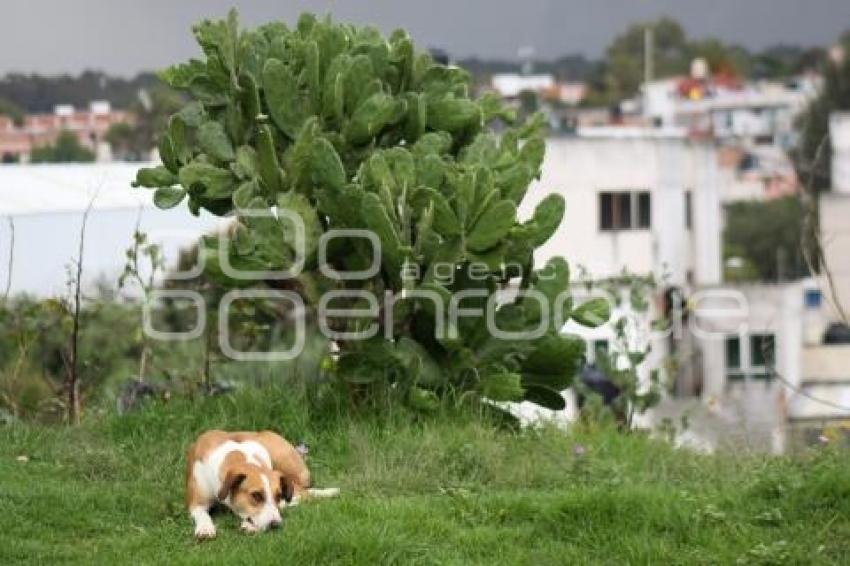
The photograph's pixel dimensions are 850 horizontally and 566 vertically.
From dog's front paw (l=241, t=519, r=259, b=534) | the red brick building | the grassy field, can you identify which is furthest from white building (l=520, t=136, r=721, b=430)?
dog's front paw (l=241, t=519, r=259, b=534)

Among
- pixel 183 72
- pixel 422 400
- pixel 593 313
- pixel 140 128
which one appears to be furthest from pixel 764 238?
pixel 422 400

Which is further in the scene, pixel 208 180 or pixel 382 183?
pixel 208 180

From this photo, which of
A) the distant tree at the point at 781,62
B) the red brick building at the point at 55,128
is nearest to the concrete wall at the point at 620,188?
the red brick building at the point at 55,128

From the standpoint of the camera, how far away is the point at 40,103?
34.2m

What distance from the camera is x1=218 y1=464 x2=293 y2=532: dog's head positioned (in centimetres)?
711

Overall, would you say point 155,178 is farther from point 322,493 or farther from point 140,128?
point 140,128

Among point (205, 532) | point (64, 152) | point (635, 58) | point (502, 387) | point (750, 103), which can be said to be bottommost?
point (205, 532)

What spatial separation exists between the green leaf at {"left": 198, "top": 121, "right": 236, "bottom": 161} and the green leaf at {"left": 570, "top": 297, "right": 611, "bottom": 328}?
2195 millimetres

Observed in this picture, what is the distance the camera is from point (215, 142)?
9.98 metres

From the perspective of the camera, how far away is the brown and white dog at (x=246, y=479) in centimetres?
718

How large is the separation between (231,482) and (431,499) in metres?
0.90

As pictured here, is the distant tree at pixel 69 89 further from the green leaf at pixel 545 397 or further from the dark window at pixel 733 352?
the green leaf at pixel 545 397

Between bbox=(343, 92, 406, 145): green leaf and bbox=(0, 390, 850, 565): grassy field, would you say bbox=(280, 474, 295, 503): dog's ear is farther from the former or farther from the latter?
bbox=(343, 92, 406, 145): green leaf

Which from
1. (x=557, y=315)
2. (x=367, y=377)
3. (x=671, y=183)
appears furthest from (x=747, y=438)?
(x=671, y=183)
